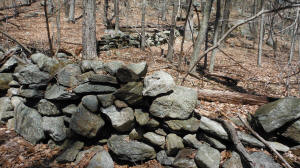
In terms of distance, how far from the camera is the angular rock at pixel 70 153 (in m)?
3.72

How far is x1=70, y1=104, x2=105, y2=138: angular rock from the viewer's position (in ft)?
12.3

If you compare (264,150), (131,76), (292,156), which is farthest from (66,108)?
(292,156)

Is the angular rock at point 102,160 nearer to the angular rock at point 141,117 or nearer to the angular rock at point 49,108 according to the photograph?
the angular rock at point 141,117

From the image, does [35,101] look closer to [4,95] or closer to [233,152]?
[4,95]

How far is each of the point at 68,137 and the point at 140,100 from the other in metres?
1.92

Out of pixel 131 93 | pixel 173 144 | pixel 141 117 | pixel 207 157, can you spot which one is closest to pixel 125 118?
pixel 141 117

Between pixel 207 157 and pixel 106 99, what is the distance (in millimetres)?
2202

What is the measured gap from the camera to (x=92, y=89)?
3777 millimetres

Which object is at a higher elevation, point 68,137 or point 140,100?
point 140,100

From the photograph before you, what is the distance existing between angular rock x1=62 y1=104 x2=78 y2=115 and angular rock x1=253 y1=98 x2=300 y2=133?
3.79 m

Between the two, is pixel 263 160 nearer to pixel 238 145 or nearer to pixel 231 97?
pixel 238 145

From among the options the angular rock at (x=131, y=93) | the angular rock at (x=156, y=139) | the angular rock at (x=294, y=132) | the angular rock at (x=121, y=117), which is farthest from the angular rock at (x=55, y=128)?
the angular rock at (x=294, y=132)

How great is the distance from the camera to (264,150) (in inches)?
126

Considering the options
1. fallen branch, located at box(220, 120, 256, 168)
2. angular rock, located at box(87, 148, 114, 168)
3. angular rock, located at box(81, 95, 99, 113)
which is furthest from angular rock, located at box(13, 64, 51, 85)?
fallen branch, located at box(220, 120, 256, 168)
